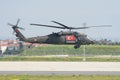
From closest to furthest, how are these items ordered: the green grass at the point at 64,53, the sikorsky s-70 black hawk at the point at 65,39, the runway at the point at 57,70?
the runway at the point at 57,70
the green grass at the point at 64,53
the sikorsky s-70 black hawk at the point at 65,39

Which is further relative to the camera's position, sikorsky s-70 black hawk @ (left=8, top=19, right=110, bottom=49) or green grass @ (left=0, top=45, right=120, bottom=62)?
sikorsky s-70 black hawk @ (left=8, top=19, right=110, bottom=49)

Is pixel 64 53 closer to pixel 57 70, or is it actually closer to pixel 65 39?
pixel 65 39

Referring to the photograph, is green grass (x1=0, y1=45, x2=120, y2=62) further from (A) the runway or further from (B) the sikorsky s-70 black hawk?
(A) the runway

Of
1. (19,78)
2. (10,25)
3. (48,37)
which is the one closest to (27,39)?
(48,37)

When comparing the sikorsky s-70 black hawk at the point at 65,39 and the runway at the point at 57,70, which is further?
the sikorsky s-70 black hawk at the point at 65,39

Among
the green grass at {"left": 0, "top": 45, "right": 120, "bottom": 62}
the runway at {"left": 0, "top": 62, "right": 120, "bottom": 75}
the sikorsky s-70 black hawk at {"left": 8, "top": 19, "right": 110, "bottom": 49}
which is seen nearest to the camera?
the runway at {"left": 0, "top": 62, "right": 120, "bottom": 75}

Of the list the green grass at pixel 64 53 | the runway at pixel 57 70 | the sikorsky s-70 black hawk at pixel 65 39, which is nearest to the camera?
the runway at pixel 57 70

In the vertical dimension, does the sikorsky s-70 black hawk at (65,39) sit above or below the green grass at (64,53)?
above

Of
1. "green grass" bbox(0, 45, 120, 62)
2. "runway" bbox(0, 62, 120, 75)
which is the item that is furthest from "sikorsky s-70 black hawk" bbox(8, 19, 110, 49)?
"runway" bbox(0, 62, 120, 75)

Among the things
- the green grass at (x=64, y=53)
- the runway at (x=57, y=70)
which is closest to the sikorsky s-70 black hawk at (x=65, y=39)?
the green grass at (x=64, y=53)

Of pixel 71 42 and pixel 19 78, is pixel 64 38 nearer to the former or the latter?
pixel 71 42

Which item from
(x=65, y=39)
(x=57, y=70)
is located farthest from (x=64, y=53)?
(x=57, y=70)

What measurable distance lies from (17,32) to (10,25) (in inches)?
116

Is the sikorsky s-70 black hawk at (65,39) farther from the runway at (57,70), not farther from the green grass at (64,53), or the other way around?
the runway at (57,70)
